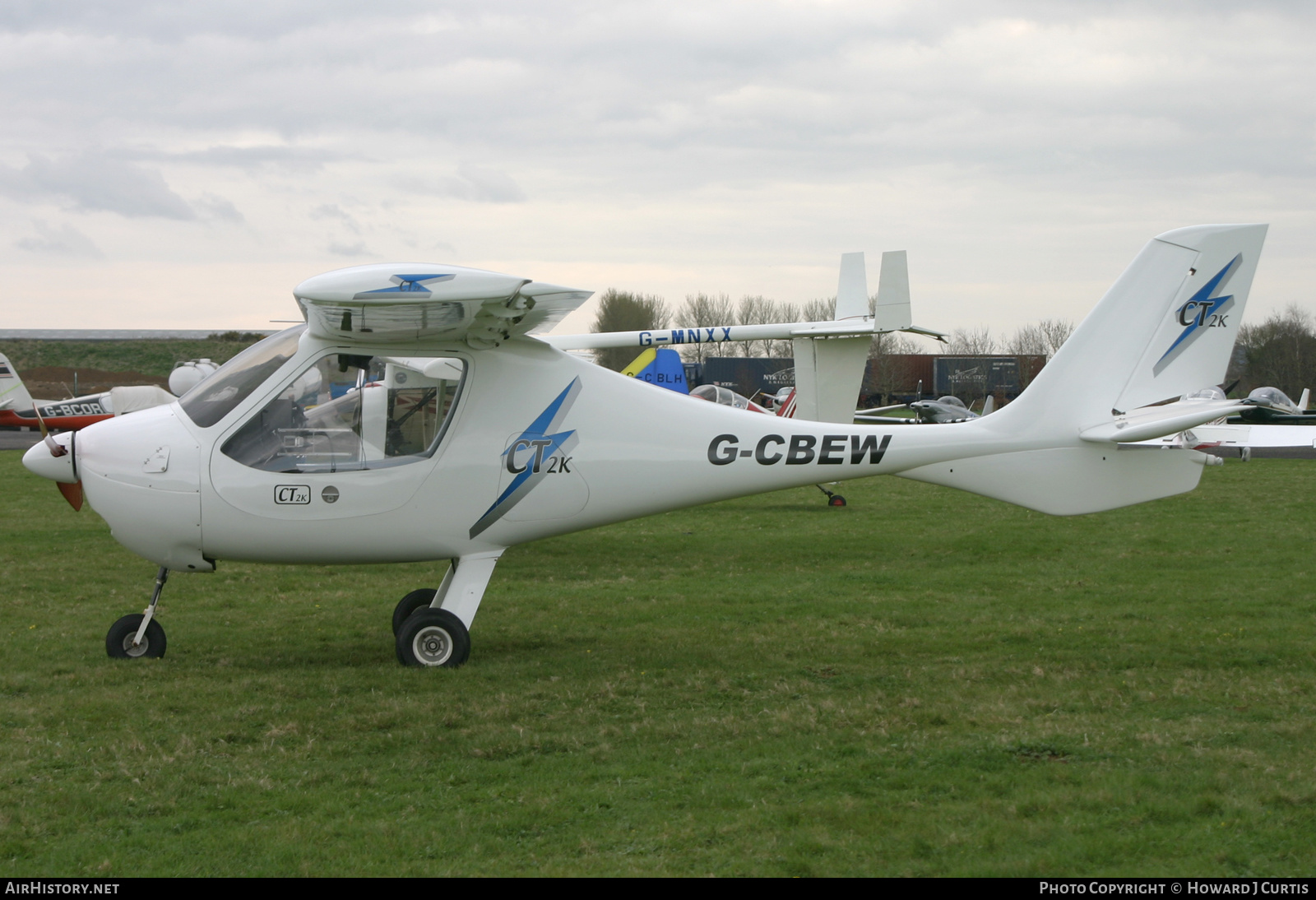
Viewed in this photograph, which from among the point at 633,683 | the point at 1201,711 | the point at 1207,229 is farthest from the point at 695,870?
the point at 1207,229

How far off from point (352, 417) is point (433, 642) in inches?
65.7

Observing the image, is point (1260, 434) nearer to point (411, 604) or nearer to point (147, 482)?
point (411, 604)

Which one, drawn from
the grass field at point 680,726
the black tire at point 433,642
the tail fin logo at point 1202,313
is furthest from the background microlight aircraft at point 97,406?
the tail fin logo at point 1202,313

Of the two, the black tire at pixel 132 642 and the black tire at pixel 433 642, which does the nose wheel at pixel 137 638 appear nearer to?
the black tire at pixel 132 642

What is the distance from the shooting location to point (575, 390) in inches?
296

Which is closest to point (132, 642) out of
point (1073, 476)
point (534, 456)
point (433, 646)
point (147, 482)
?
point (147, 482)

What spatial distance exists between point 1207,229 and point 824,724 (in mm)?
4678

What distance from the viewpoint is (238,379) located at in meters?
7.24

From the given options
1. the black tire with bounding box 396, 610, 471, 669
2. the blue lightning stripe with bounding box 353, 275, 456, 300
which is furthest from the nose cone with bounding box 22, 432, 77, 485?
the blue lightning stripe with bounding box 353, 275, 456, 300

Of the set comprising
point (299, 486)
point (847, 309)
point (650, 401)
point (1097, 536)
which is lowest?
point (1097, 536)

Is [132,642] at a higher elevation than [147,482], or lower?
lower

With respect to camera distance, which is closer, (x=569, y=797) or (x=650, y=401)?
(x=569, y=797)

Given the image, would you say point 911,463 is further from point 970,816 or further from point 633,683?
point 970,816

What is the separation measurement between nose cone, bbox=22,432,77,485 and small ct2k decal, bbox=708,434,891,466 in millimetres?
4398
